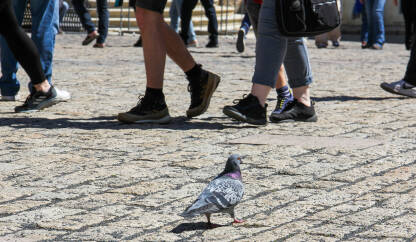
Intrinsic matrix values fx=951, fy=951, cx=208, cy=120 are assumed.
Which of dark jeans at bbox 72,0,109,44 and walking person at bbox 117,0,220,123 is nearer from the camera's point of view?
walking person at bbox 117,0,220,123

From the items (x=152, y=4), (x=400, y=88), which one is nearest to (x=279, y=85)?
(x=152, y=4)

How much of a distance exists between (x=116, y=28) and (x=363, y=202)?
16.7 metres

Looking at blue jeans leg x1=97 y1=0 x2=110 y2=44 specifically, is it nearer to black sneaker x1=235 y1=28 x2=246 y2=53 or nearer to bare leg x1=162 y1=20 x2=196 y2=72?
black sneaker x1=235 y1=28 x2=246 y2=53

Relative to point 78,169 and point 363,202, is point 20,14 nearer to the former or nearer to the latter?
point 78,169

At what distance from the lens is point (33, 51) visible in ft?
22.1

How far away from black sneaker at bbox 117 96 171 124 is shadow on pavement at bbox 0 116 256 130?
0.04 m

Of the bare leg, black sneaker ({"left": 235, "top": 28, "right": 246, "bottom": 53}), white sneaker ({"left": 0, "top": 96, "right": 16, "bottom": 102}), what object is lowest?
black sneaker ({"left": 235, "top": 28, "right": 246, "bottom": 53})

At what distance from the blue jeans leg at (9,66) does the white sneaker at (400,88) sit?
3.13 m

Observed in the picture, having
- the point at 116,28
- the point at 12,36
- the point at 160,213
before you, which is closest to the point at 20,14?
the point at 12,36

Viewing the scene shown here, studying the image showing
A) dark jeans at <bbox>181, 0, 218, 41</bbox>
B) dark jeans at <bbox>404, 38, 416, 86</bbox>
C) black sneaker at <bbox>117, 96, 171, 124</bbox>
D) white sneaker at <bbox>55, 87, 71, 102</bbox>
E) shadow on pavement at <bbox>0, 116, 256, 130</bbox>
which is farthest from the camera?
dark jeans at <bbox>181, 0, 218, 41</bbox>

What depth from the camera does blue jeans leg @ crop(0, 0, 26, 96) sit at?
7387 mm

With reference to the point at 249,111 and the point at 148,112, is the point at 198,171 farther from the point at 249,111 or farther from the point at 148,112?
the point at 148,112

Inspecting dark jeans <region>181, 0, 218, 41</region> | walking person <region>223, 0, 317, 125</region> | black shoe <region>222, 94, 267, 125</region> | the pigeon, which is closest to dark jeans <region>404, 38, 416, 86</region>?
walking person <region>223, 0, 317, 125</region>

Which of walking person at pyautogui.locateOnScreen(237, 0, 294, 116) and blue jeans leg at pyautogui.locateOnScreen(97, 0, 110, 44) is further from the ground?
walking person at pyautogui.locateOnScreen(237, 0, 294, 116)
